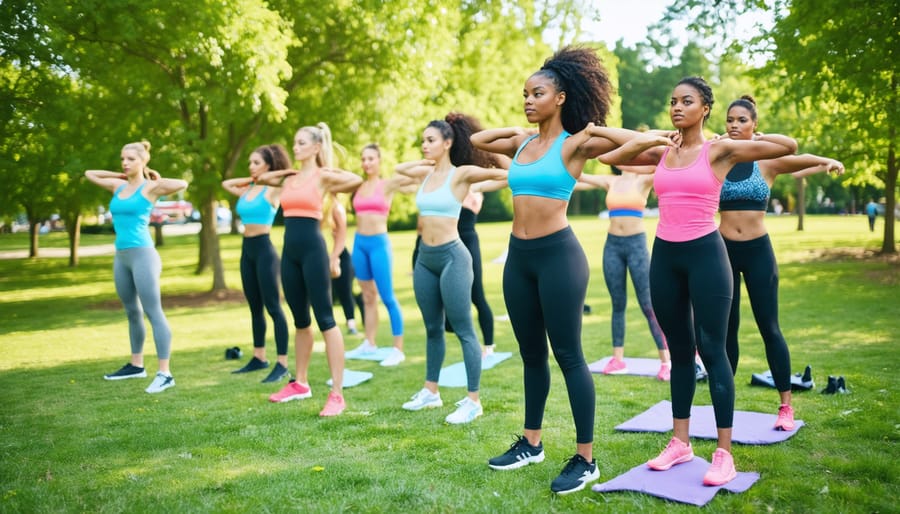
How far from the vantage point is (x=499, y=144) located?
5074mm

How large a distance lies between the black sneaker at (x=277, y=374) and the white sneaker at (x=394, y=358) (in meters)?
1.32

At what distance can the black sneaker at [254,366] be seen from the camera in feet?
28.1

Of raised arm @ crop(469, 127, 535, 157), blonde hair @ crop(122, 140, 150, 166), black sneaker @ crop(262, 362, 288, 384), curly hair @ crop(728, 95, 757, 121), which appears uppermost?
curly hair @ crop(728, 95, 757, 121)

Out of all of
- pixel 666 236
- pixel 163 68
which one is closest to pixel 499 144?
pixel 666 236

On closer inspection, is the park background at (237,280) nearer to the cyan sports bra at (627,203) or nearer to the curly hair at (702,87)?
the curly hair at (702,87)

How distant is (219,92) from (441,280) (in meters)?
9.33

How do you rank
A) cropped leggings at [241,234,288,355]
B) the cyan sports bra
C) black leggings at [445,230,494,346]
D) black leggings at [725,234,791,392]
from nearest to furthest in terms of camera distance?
black leggings at [725,234,791,392]
the cyan sports bra
cropped leggings at [241,234,288,355]
black leggings at [445,230,494,346]

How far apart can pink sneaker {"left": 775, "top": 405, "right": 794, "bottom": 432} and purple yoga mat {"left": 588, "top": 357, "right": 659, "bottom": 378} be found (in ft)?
7.17

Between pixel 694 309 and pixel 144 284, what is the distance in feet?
19.4

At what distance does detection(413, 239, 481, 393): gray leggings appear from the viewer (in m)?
6.20

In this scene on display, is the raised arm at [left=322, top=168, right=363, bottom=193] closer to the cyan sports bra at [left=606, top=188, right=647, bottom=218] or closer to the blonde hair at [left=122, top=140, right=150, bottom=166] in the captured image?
the blonde hair at [left=122, top=140, right=150, bottom=166]

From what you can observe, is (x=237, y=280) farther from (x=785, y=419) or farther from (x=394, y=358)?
(x=785, y=419)

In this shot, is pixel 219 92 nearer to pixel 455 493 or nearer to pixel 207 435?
pixel 207 435

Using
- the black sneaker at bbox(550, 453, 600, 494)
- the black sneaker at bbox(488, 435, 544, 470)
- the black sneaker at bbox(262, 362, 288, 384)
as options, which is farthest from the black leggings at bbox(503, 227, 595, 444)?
the black sneaker at bbox(262, 362, 288, 384)
